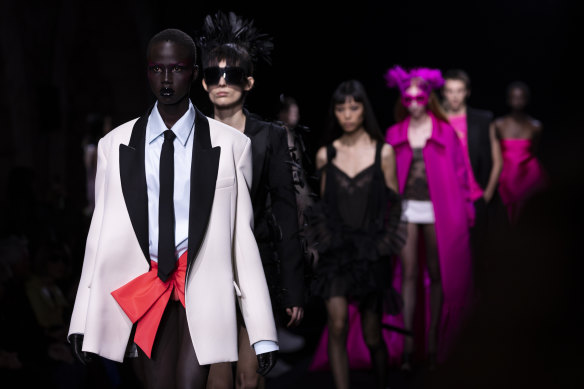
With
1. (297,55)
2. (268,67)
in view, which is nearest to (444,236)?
(268,67)

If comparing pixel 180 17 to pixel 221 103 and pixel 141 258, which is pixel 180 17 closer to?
pixel 221 103

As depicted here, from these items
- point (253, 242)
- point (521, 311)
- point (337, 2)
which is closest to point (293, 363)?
point (253, 242)

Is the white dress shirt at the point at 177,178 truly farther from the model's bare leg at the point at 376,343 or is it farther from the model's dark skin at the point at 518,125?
the model's dark skin at the point at 518,125

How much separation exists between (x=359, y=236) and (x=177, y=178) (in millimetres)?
2503

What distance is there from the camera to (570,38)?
1046 cm

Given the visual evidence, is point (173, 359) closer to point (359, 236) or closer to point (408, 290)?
point (359, 236)

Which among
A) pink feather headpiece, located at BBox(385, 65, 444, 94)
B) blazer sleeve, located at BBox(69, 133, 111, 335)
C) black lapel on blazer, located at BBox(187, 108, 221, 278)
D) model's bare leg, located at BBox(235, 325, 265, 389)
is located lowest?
model's bare leg, located at BBox(235, 325, 265, 389)

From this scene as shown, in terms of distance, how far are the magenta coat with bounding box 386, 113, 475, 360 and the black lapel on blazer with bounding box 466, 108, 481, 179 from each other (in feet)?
2.65

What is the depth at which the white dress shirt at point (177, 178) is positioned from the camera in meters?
2.55

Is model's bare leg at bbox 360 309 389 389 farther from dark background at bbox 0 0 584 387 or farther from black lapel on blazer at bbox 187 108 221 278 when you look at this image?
black lapel on blazer at bbox 187 108 221 278

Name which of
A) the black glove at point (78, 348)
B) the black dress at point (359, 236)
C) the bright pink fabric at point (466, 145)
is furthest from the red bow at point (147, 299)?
the bright pink fabric at point (466, 145)

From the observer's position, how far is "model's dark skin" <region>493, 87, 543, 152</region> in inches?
338

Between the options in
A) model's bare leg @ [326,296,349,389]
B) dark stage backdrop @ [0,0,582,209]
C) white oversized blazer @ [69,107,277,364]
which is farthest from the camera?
dark stage backdrop @ [0,0,582,209]

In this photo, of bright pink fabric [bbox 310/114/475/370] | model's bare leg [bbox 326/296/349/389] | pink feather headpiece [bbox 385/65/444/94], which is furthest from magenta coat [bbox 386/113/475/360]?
model's bare leg [bbox 326/296/349/389]
